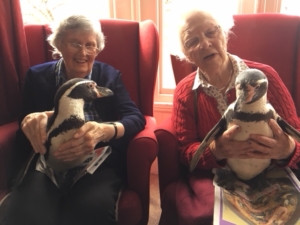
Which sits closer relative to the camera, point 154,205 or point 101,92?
point 101,92

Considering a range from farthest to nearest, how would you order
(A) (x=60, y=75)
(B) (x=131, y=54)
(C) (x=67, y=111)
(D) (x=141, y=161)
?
(B) (x=131, y=54)
(A) (x=60, y=75)
(D) (x=141, y=161)
(C) (x=67, y=111)

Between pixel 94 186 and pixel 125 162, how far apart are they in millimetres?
252

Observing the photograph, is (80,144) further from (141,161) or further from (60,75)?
(60,75)

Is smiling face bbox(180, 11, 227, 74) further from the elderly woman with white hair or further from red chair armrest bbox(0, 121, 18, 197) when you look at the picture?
red chair armrest bbox(0, 121, 18, 197)

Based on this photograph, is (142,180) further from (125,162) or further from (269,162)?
(269,162)

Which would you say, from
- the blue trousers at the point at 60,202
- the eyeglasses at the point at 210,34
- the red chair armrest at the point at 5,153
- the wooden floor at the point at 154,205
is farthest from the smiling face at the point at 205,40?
the wooden floor at the point at 154,205

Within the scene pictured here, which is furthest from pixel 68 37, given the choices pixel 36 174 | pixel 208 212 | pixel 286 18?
pixel 286 18

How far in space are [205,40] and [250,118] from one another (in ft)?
1.40

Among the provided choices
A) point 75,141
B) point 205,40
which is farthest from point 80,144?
point 205,40

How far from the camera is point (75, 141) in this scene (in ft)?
3.94

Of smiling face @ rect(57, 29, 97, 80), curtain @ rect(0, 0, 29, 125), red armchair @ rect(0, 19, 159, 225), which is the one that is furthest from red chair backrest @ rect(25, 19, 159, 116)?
smiling face @ rect(57, 29, 97, 80)

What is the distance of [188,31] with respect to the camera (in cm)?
139

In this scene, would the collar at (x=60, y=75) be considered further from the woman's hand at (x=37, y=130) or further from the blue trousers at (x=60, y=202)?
the blue trousers at (x=60, y=202)

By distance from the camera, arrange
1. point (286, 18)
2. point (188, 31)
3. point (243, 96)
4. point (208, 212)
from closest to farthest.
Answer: point (243, 96) → point (208, 212) → point (188, 31) → point (286, 18)
